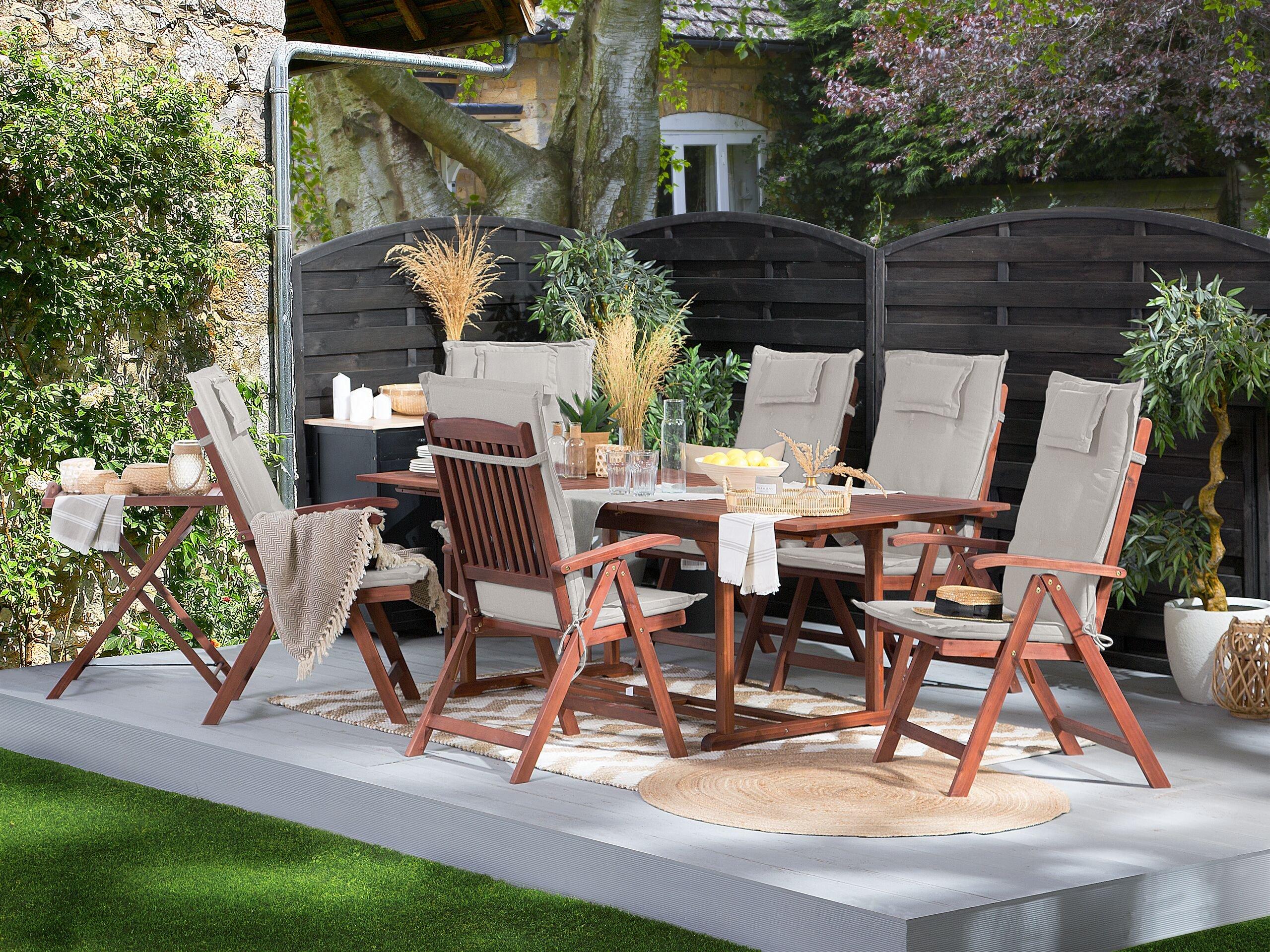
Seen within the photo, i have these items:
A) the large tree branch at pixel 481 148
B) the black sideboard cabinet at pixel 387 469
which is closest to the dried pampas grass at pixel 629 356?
the black sideboard cabinet at pixel 387 469

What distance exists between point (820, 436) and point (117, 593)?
2925 mm

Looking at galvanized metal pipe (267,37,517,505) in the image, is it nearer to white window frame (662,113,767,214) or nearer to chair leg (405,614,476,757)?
chair leg (405,614,476,757)

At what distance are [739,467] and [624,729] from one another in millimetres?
917

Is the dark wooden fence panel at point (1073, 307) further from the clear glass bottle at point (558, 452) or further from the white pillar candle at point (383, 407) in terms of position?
the white pillar candle at point (383, 407)

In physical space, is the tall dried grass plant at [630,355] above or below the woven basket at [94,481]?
above

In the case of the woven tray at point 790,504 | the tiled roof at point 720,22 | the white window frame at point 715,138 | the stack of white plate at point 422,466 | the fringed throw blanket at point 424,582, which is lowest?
the fringed throw blanket at point 424,582

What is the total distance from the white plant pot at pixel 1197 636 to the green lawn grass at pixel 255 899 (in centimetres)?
185

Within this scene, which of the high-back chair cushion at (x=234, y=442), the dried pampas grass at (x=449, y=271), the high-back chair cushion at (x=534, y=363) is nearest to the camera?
the high-back chair cushion at (x=234, y=442)

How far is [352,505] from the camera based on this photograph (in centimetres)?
560

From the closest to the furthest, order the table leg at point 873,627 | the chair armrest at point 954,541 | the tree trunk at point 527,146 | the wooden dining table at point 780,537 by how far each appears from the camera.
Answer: the wooden dining table at point 780,537 → the chair armrest at point 954,541 → the table leg at point 873,627 → the tree trunk at point 527,146

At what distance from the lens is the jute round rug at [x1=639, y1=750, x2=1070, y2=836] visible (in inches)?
160

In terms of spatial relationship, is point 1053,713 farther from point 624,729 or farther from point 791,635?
point 624,729

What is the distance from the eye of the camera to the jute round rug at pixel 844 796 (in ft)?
13.3

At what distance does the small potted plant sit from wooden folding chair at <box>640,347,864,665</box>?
1.79ft
